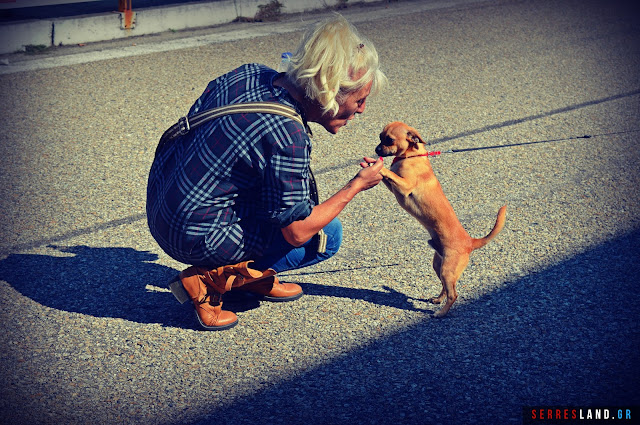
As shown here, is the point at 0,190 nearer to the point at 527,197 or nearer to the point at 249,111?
the point at 249,111

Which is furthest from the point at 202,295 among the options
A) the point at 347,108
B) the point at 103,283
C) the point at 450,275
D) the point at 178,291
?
the point at 450,275

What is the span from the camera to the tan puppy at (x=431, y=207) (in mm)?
3133

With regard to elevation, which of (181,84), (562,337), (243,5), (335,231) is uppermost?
(243,5)

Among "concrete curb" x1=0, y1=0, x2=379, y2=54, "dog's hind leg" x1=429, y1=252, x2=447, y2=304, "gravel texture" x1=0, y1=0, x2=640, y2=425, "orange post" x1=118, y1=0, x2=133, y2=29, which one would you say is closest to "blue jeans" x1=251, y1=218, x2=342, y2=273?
"gravel texture" x1=0, y1=0, x2=640, y2=425

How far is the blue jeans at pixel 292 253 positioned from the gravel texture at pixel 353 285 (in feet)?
0.94

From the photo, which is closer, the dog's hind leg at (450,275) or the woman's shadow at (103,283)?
the dog's hind leg at (450,275)

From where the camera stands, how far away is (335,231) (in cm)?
319

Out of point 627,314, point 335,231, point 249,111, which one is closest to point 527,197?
point 627,314

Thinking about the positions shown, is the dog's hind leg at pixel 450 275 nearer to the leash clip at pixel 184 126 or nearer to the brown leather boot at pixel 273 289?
the brown leather boot at pixel 273 289

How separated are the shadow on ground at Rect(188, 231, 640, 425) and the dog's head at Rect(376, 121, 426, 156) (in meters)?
0.93

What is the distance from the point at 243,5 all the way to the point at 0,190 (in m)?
5.88

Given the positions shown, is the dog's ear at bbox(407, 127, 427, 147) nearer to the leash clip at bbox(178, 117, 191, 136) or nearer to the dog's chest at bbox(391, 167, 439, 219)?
the dog's chest at bbox(391, 167, 439, 219)

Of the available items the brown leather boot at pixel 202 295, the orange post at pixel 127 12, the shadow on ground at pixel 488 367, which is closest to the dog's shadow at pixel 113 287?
the brown leather boot at pixel 202 295

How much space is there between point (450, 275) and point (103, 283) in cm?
191
